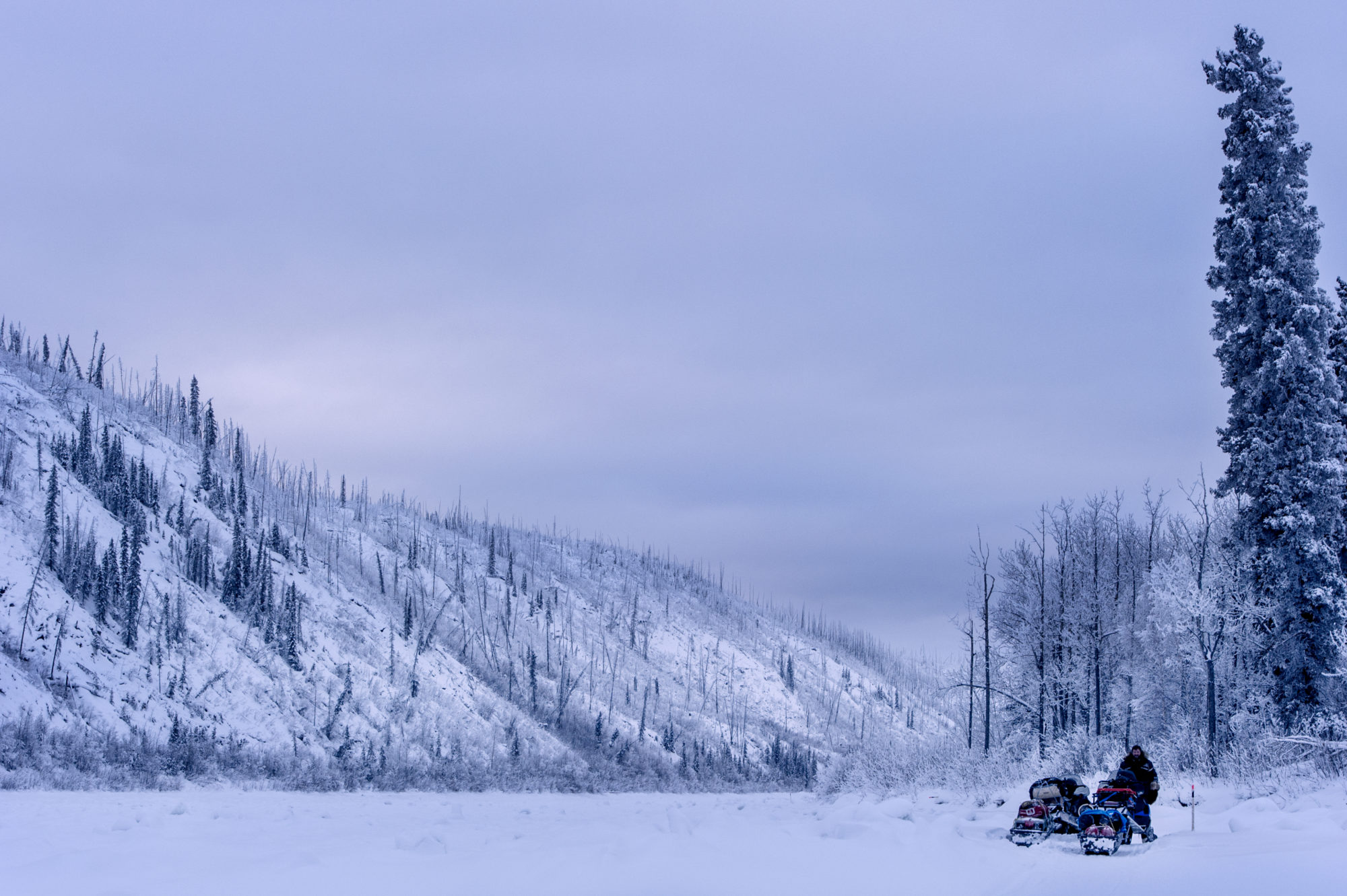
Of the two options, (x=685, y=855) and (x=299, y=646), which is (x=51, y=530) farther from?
(x=685, y=855)

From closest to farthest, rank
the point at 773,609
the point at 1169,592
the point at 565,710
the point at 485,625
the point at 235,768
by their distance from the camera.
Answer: the point at 1169,592 < the point at 235,768 < the point at 565,710 < the point at 485,625 < the point at 773,609

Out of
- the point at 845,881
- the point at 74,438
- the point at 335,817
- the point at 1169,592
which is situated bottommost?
the point at 335,817

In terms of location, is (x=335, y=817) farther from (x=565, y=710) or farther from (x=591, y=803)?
(x=565, y=710)

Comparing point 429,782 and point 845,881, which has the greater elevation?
point 845,881

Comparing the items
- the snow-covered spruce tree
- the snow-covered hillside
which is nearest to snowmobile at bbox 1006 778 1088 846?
the snow-covered spruce tree

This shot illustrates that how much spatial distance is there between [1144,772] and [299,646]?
5929cm

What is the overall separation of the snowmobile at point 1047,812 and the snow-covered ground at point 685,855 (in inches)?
12.9

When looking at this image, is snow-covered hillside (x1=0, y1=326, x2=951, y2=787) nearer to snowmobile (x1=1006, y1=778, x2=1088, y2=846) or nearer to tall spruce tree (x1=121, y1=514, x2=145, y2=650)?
tall spruce tree (x1=121, y1=514, x2=145, y2=650)

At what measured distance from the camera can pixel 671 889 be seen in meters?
13.1

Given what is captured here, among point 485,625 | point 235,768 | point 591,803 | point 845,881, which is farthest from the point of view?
point 485,625

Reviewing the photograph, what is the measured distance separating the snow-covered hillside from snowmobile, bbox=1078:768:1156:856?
26.2 m

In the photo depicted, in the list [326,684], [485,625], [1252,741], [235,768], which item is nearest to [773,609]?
[485,625]

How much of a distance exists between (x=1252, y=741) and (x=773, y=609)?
163478mm

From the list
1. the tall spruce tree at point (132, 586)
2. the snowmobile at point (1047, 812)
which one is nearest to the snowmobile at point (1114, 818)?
the snowmobile at point (1047, 812)
